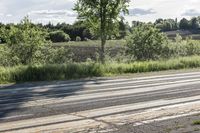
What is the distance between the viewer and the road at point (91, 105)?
9.53 meters

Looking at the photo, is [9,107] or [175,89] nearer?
[9,107]

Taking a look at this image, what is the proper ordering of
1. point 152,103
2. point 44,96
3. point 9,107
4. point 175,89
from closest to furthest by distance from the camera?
point 9,107 → point 152,103 → point 44,96 → point 175,89

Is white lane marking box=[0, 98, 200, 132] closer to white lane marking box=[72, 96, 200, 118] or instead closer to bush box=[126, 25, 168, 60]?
white lane marking box=[72, 96, 200, 118]

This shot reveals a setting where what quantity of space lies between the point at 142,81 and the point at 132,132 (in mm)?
9565

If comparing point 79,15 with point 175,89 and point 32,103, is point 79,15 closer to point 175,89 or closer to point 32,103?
point 175,89

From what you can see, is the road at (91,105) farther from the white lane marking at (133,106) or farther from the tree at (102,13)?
the tree at (102,13)

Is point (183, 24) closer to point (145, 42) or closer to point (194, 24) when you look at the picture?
point (194, 24)

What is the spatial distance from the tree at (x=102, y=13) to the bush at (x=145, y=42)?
835 inches

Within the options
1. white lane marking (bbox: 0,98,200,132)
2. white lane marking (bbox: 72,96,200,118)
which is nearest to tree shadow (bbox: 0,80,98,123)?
white lane marking (bbox: 0,98,200,132)

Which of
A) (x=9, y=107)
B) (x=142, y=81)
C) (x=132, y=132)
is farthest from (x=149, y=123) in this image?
(x=142, y=81)

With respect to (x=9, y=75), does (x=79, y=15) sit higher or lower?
higher

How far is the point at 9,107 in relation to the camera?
11391mm

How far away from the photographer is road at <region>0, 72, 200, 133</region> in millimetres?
9531

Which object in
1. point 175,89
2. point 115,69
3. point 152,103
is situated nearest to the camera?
point 152,103
